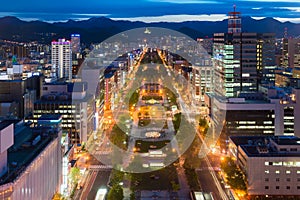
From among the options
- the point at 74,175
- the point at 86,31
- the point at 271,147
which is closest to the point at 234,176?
the point at 271,147

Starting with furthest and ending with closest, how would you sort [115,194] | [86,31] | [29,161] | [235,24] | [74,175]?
[86,31] → [235,24] → [74,175] → [115,194] → [29,161]

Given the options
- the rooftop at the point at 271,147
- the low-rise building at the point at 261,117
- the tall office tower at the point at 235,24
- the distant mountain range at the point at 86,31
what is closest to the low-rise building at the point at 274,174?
the rooftop at the point at 271,147

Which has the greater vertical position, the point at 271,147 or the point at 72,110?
the point at 72,110

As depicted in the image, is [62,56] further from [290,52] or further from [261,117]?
[261,117]

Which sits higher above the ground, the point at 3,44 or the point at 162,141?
the point at 3,44

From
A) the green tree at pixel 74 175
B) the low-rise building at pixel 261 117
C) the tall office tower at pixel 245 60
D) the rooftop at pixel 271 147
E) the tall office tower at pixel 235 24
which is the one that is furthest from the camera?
the tall office tower at pixel 235 24

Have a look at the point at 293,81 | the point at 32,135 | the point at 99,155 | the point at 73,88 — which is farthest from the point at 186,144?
the point at 293,81

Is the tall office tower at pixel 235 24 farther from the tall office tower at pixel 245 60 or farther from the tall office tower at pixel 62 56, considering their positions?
the tall office tower at pixel 62 56

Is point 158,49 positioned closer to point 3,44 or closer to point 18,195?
point 3,44

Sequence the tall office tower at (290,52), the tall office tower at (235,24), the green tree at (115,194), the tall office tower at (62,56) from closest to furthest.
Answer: the green tree at (115,194) < the tall office tower at (235,24) < the tall office tower at (62,56) < the tall office tower at (290,52)
